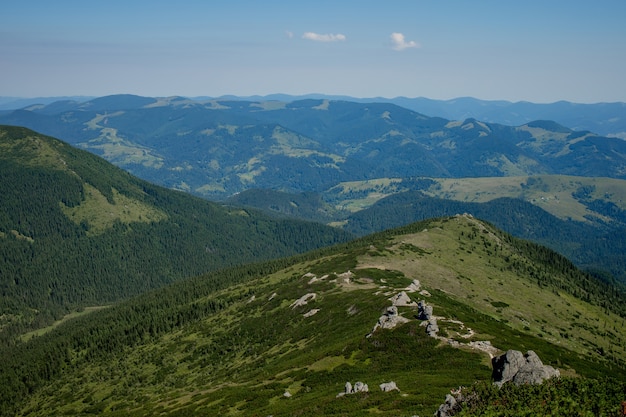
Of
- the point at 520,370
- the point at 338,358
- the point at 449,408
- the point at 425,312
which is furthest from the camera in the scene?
the point at 425,312

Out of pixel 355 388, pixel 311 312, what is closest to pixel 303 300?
pixel 311 312

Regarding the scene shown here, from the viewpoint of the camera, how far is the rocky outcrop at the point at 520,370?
6422 centimetres

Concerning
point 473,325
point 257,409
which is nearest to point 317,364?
point 257,409

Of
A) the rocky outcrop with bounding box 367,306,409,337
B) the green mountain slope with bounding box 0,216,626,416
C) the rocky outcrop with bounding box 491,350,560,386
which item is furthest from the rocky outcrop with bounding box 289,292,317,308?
the rocky outcrop with bounding box 491,350,560,386

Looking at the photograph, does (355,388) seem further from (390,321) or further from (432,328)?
(390,321)

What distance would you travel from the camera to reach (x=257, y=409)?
88.3 m

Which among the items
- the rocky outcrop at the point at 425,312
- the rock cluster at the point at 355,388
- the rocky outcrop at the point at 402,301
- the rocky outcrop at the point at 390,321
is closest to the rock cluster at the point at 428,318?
the rocky outcrop at the point at 425,312

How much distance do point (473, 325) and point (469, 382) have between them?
3768 cm

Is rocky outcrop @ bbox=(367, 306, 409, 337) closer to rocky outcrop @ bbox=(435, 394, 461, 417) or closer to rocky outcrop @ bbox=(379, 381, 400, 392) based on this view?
rocky outcrop @ bbox=(379, 381, 400, 392)

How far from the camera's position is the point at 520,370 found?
65625mm

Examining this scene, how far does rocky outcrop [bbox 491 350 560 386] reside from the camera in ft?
211

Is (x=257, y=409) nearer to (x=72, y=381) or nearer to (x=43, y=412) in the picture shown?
(x=43, y=412)

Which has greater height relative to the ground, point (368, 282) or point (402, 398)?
point (402, 398)

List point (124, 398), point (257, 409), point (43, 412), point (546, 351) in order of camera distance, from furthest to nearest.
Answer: point (43, 412)
point (124, 398)
point (546, 351)
point (257, 409)
